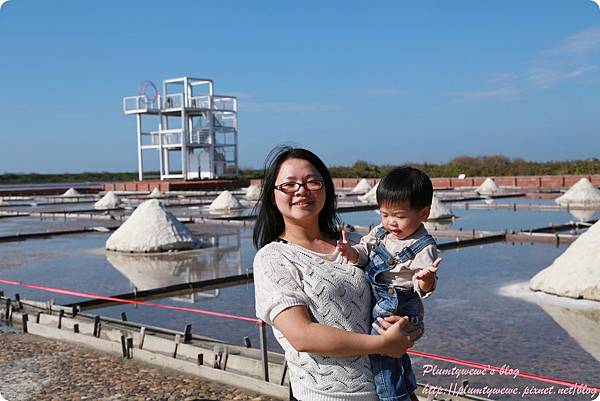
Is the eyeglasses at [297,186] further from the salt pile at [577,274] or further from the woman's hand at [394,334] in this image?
the salt pile at [577,274]

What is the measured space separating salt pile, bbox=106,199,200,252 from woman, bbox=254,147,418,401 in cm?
915

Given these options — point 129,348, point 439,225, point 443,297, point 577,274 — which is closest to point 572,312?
point 577,274

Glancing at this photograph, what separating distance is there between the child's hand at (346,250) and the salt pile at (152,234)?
30.3ft

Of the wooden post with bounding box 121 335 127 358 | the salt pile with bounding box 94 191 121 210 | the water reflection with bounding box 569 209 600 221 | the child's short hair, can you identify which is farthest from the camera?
the salt pile with bounding box 94 191 121 210

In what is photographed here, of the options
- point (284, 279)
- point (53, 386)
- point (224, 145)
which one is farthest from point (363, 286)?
point (224, 145)

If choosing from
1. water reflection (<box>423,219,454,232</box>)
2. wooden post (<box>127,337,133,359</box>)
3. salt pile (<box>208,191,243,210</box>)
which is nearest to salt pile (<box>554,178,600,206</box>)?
water reflection (<box>423,219,454,232</box>)

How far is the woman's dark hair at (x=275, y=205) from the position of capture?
6.59 feet

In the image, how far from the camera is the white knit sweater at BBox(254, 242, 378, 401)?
1.79m

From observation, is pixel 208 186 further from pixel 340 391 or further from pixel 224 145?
pixel 340 391

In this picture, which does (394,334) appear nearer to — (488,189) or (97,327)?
(97,327)

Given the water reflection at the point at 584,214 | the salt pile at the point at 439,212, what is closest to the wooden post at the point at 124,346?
the salt pile at the point at 439,212

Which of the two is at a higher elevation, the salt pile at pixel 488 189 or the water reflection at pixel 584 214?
the salt pile at pixel 488 189

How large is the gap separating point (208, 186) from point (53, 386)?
31.2 meters

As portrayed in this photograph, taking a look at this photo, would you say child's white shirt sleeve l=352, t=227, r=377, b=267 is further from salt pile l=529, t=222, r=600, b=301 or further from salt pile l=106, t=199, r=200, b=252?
salt pile l=106, t=199, r=200, b=252
